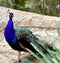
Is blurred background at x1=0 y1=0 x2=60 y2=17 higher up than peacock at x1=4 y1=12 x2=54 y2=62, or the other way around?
peacock at x1=4 y1=12 x2=54 y2=62

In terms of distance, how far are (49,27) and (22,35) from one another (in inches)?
74.2

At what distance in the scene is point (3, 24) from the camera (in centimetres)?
618

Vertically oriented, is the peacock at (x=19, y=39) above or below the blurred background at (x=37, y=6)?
above

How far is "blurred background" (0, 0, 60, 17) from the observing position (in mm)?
11239

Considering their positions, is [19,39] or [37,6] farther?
[37,6]

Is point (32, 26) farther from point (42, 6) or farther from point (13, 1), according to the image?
point (13, 1)

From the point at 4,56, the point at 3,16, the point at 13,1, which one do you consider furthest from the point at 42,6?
the point at 4,56

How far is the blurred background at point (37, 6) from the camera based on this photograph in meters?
11.2

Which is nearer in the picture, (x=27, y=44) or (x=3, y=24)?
(x=27, y=44)

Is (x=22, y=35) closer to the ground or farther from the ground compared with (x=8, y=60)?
farther from the ground

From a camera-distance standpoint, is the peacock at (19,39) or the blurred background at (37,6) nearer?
the peacock at (19,39)

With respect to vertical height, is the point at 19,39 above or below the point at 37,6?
above

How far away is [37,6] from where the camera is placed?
12359 millimetres

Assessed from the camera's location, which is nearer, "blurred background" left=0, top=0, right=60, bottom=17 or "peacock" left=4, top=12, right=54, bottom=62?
"peacock" left=4, top=12, right=54, bottom=62
